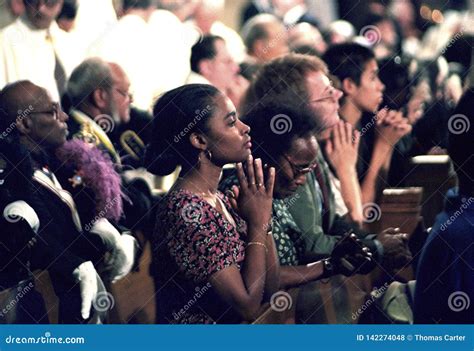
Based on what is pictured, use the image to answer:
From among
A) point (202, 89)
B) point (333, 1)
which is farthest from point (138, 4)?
Answer: point (333, 1)

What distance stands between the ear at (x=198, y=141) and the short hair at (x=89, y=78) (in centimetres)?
58

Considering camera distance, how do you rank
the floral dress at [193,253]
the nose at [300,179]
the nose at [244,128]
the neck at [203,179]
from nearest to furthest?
the floral dress at [193,253]
the neck at [203,179]
the nose at [244,128]
the nose at [300,179]

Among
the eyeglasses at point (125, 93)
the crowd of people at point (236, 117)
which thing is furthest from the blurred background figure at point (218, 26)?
the eyeglasses at point (125, 93)

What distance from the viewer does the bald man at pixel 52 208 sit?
678 centimetres

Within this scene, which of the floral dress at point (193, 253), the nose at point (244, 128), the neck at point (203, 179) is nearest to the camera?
the floral dress at point (193, 253)

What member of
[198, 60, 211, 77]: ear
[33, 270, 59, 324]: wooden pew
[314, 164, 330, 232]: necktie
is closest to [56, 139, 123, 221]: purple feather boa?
[33, 270, 59, 324]: wooden pew

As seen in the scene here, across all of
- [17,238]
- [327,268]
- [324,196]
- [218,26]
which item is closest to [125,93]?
[218,26]

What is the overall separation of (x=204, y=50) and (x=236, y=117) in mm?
443

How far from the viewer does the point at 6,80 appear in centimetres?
684

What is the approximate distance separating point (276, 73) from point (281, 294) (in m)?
1.16

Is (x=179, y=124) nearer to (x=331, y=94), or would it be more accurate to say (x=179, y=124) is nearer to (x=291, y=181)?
(x=291, y=181)

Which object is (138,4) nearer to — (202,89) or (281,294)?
(202,89)

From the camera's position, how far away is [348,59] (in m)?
6.84

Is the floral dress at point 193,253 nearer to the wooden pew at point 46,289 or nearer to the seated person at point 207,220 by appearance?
the seated person at point 207,220
